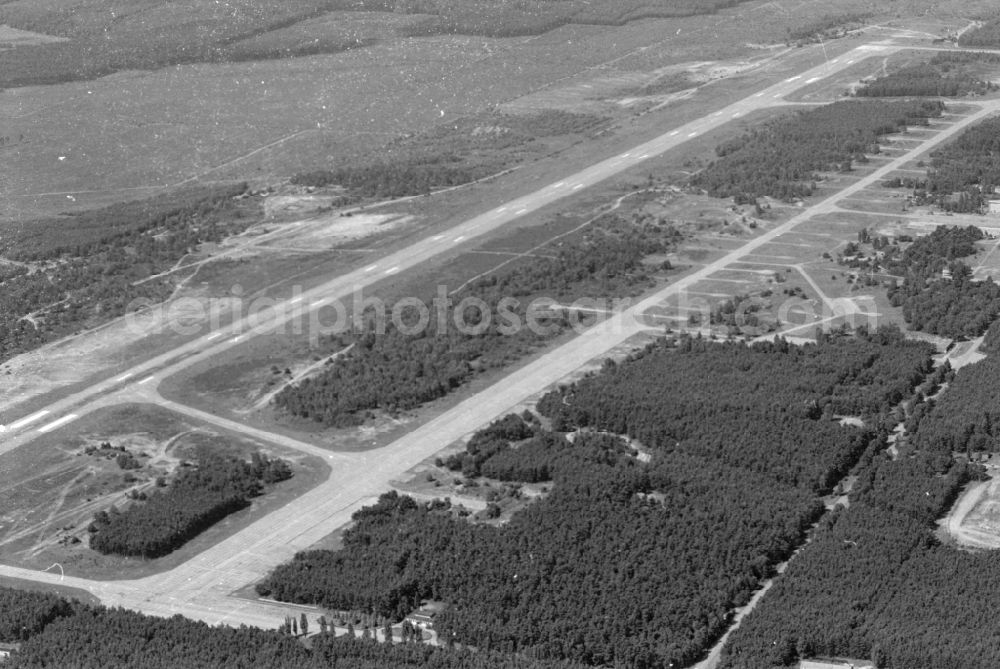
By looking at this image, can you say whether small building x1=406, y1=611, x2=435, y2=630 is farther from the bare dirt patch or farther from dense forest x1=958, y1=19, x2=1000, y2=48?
dense forest x1=958, y1=19, x2=1000, y2=48

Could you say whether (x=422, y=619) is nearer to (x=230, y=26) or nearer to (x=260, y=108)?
(x=260, y=108)

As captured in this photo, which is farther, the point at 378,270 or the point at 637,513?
the point at 378,270

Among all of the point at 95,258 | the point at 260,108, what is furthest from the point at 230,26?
the point at 95,258

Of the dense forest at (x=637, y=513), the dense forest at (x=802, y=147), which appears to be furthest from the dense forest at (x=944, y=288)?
the dense forest at (x=802, y=147)

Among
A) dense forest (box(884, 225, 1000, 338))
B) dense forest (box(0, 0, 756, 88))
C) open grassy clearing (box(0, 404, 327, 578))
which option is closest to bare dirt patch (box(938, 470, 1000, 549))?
dense forest (box(884, 225, 1000, 338))

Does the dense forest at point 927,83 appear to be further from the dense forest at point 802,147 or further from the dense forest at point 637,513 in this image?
the dense forest at point 637,513

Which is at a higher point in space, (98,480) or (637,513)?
(98,480)
